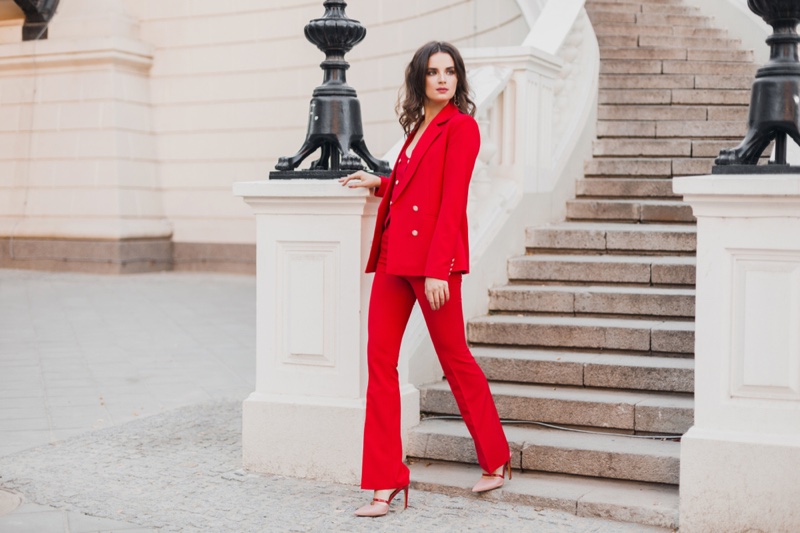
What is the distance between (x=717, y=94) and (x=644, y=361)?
14.1 feet

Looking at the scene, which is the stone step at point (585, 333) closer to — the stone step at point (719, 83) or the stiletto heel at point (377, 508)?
the stiletto heel at point (377, 508)

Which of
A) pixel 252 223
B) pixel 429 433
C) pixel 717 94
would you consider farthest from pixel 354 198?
pixel 252 223

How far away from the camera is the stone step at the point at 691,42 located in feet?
34.8

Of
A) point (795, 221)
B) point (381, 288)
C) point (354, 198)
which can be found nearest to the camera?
point (795, 221)

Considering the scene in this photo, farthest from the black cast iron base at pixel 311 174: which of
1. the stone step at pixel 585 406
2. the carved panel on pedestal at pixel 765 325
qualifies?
the carved panel on pedestal at pixel 765 325

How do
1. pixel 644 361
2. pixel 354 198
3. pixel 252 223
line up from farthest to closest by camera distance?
pixel 252 223
pixel 644 361
pixel 354 198

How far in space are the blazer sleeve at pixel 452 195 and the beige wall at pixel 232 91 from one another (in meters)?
9.11

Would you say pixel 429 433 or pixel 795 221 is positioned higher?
pixel 795 221

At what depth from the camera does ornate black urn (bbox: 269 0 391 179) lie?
5336 mm

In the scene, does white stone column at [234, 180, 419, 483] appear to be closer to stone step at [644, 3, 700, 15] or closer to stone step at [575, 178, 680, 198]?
stone step at [575, 178, 680, 198]

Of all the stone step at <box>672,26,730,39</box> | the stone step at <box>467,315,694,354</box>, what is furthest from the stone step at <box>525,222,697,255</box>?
the stone step at <box>672,26,730,39</box>

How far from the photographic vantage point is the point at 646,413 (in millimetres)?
5219

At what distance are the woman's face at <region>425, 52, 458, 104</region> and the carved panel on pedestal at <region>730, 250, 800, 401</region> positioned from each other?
1.37m

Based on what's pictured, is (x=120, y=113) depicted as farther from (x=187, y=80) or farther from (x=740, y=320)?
(x=740, y=320)
